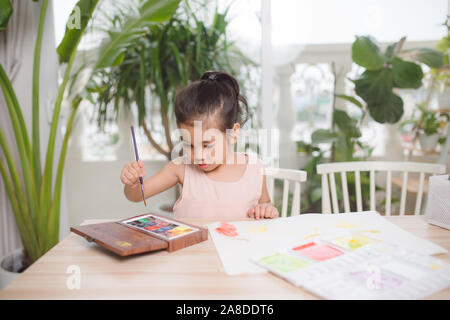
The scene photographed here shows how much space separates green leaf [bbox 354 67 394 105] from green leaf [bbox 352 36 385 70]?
74 mm

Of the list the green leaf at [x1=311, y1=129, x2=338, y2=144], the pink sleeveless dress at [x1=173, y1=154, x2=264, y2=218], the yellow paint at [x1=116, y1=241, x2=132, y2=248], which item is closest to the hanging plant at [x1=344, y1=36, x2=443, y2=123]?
the green leaf at [x1=311, y1=129, x2=338, y2=144]

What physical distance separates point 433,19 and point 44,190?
271 cm

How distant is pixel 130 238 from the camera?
712 mm

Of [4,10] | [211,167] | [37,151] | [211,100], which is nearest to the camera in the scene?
[211,100]

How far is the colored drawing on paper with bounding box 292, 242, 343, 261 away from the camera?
0.66 meters

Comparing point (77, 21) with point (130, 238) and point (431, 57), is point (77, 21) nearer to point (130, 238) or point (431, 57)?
point (130, 238)

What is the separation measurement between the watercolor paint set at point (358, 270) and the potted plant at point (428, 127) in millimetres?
1804

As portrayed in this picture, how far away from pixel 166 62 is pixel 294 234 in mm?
1491

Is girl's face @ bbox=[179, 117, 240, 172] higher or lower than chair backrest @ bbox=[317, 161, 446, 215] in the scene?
higher

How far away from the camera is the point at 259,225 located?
0.89 metres

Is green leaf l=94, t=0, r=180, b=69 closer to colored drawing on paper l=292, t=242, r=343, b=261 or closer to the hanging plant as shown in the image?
the hanging plant

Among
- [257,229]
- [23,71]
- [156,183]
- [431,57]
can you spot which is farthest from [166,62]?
[431,57]
